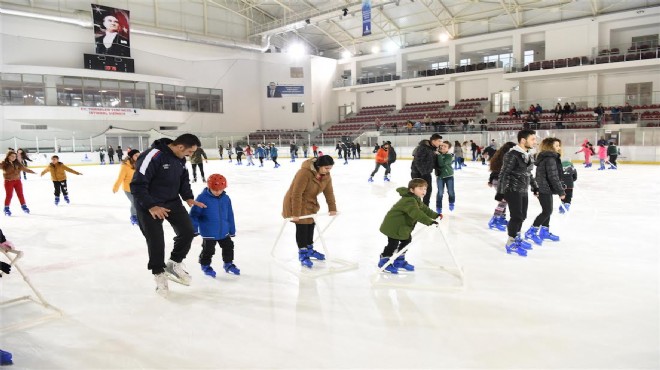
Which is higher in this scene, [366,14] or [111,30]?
[111,30]

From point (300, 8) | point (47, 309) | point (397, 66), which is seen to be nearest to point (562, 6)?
point (397, 66)

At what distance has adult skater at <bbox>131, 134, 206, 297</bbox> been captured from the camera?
2.99 meters

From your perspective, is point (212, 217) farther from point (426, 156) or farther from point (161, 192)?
point (426, 156)

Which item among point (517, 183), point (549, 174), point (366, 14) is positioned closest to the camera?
point (517, 183)

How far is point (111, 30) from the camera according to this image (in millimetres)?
22891

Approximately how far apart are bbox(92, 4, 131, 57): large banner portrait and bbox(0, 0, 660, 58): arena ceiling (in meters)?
1.05

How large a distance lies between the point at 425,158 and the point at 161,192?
3697 millimetres

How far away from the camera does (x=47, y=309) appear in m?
3.01

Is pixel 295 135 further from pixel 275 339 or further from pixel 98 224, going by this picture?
pixel 275 339

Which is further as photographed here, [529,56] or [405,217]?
[529,56]

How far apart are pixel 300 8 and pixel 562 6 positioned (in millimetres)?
14979

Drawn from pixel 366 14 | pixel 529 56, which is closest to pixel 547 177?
pixel 366 14

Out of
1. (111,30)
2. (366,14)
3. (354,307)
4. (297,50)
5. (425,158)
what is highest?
(297,50)

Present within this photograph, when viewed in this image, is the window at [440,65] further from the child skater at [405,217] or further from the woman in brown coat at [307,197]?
the child skater at [405,217]
